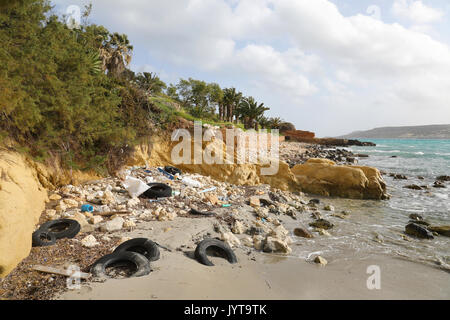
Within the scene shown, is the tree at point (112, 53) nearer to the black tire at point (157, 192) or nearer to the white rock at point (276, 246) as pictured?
the black tire at point (157, 192)

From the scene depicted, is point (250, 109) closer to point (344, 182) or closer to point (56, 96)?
point (344, 182)

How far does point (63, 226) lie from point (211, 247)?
3057 millimetres

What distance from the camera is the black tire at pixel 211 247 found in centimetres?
409

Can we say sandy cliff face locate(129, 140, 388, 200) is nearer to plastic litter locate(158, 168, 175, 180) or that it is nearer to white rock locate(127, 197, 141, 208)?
plastic litter locate(158, 168, 175, 180)

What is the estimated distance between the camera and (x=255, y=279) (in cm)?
381

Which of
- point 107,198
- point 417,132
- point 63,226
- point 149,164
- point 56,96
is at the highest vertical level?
point 417,132

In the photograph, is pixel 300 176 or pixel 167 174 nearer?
pixel 167 174

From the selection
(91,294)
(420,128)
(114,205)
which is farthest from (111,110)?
(420,128)

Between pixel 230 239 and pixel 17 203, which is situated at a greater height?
pixel 17 203

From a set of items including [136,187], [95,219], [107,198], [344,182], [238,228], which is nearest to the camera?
[95,219]

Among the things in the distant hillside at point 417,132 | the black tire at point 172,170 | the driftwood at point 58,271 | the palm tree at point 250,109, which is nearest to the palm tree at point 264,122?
the palm tree at point 250,109

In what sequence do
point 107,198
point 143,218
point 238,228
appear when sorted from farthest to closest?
1. point 107,198
2. point 238,228
3. point 143,218

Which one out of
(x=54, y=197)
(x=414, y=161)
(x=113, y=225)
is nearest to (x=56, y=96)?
(x=54, y=197)

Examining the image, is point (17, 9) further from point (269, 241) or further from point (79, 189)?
point (269, 241)
